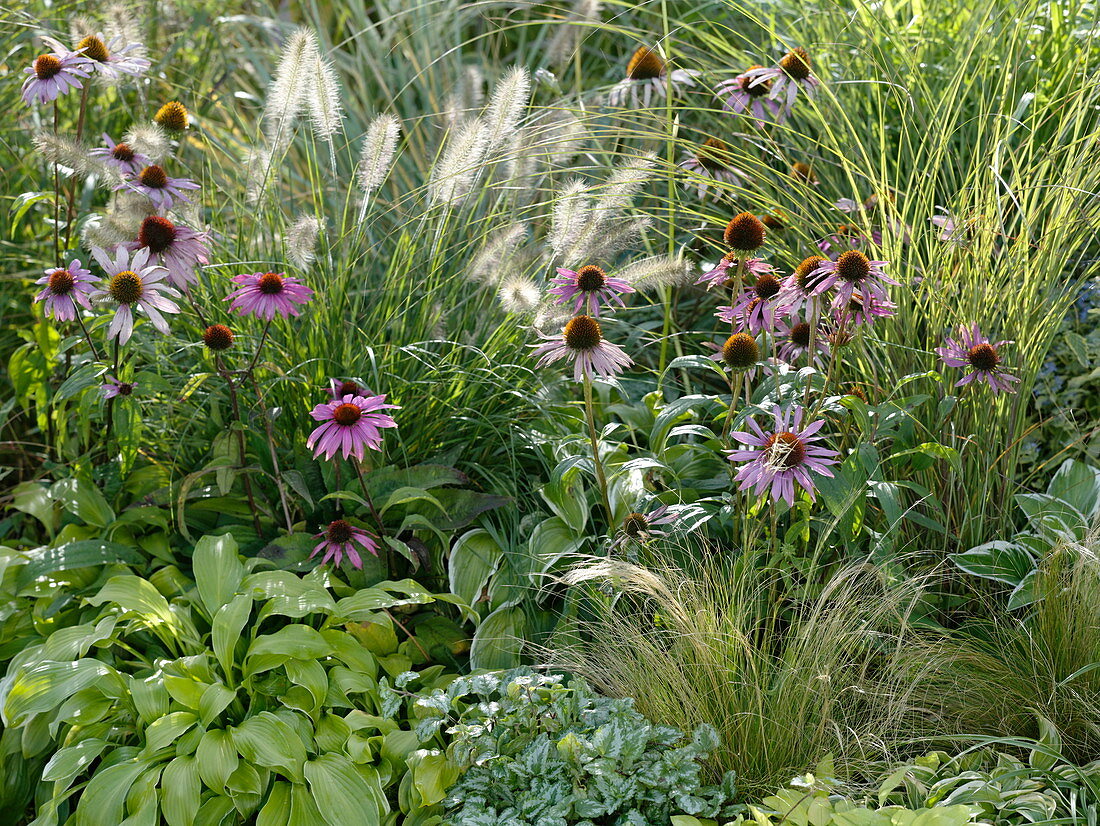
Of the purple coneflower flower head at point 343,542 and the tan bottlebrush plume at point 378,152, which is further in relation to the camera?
the tan bottlebrush plume at point 378,152

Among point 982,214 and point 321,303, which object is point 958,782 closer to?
point 982,214

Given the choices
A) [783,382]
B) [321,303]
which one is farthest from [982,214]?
[321,303]

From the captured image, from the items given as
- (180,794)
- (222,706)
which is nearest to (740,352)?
(222,706)

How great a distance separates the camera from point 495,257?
2600 mm

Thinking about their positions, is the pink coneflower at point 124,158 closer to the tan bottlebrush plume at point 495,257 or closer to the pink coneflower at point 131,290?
the pink coneflower at point 131,290

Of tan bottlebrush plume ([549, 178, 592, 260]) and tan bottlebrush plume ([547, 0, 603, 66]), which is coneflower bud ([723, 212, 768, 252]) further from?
tan bottlebrush plume ([547, 0, 603, 66])

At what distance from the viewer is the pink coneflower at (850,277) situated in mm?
2041

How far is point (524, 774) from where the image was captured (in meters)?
1.91

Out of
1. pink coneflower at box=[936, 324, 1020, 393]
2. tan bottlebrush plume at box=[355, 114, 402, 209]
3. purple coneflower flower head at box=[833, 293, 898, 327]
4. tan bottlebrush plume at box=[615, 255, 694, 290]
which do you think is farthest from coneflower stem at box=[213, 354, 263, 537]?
pink coneflower at box=[936, 324, 1020, 393]

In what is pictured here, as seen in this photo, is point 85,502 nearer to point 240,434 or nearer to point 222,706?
point 240,434

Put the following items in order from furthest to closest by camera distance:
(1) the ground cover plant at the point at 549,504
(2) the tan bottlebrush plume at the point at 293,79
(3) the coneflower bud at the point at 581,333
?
(2) the tan bottlebrush plume at the point at 293,79 < (3) the coneflower bud at the point at 581,333 < (1) the ground cover plant at the point at 549,504

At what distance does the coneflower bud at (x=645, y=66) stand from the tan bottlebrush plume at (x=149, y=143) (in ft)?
4.66

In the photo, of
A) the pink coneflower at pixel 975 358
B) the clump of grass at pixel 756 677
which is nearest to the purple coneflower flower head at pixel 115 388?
the clump of grass at pixel 756 677

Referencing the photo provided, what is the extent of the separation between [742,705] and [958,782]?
1.35 ft
